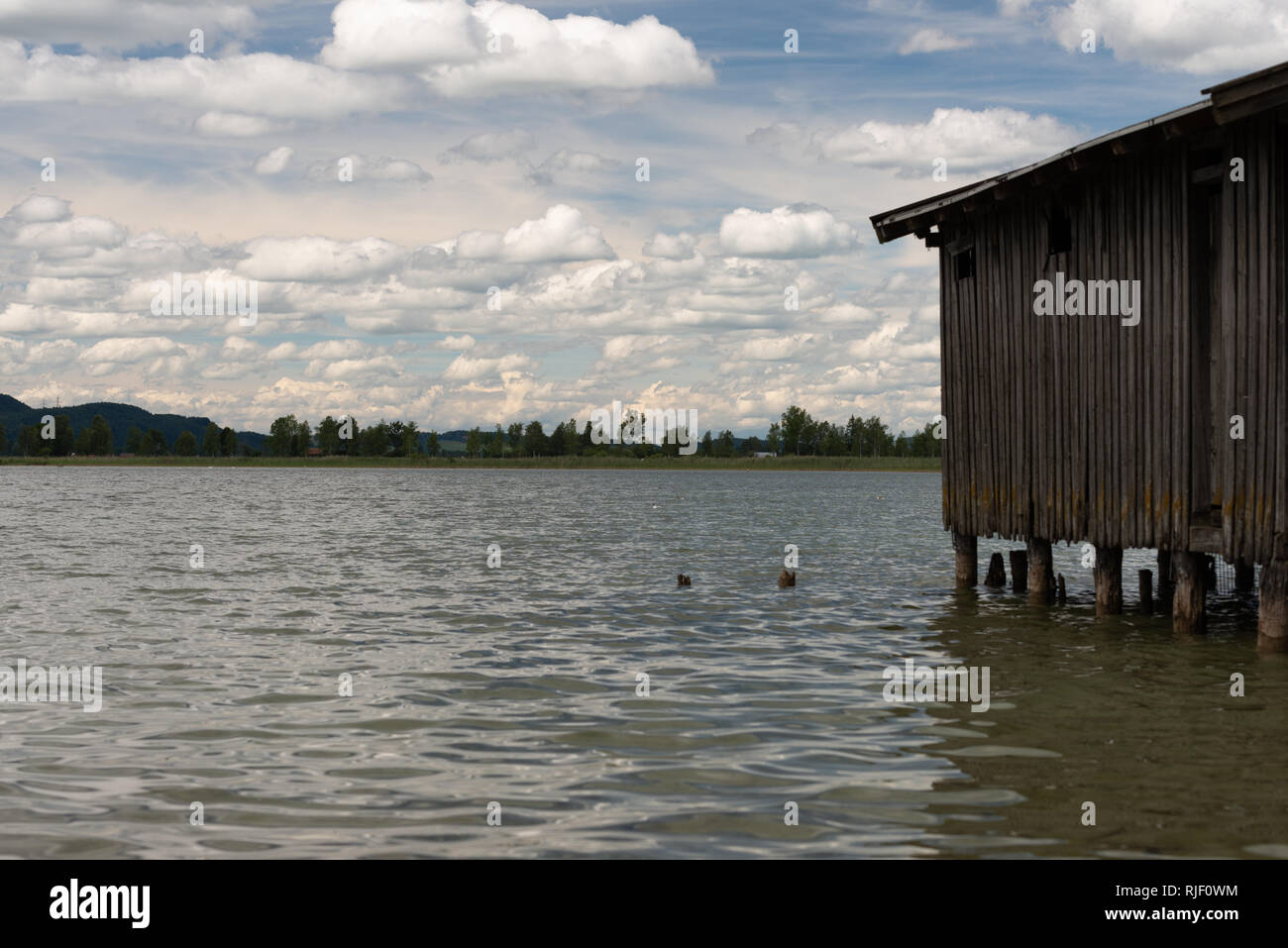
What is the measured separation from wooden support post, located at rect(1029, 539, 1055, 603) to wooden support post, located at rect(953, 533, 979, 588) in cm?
171

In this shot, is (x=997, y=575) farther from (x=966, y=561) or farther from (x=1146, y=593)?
(x=1146, y=593)

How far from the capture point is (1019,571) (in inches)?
945

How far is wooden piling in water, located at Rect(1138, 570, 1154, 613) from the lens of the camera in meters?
20.9

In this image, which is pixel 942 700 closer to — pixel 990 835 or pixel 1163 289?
pixel 990 835

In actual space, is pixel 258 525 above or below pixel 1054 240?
A: below

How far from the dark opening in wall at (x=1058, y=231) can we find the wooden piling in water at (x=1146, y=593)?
268 inches

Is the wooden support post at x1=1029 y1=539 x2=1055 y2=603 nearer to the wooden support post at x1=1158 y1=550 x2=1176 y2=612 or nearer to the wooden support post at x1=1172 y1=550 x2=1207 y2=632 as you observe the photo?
the wooden support post at x1=1158 y1=550 x2=1176 y2=612

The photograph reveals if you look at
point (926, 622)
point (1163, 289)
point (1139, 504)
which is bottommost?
point (926, 622)

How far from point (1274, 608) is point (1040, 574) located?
662 cm

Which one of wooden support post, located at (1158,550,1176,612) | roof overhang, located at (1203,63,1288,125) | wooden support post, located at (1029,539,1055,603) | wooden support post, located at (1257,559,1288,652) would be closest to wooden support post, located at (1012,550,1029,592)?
wooden support post, located at (1029,539,1055,603)

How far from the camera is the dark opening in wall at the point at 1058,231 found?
1814 cm
